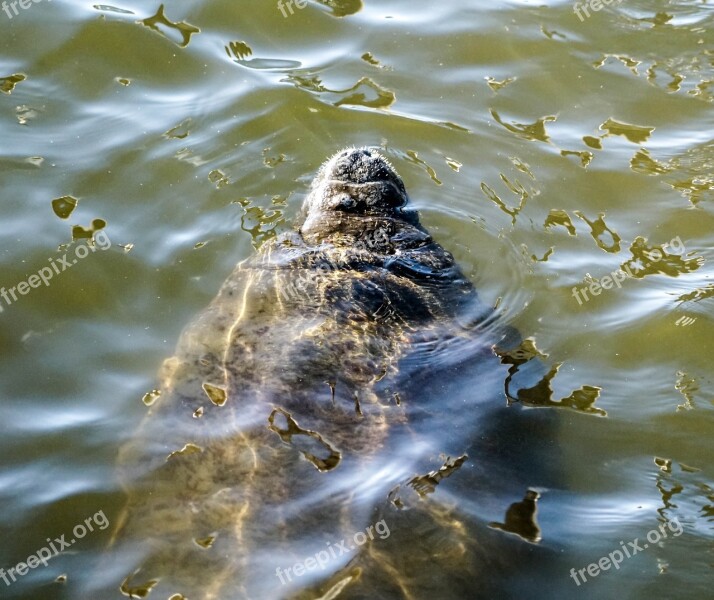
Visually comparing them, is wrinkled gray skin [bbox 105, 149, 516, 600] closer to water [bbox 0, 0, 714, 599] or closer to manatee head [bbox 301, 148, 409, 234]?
manatee head [bbox 301, 148, 409, 234]

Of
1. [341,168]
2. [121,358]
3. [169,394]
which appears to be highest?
[341,168]

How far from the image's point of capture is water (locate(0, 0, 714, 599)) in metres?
4.68

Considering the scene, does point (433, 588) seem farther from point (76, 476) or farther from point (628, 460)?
point (76, 476)

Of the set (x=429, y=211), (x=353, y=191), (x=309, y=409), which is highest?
(x=353, y=191)

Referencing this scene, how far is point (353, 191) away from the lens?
6.09 meters

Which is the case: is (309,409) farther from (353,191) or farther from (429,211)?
(429,211)

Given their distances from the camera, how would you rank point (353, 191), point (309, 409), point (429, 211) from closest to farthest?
point (309, 409)
point (353, 191)
point (429, 211)

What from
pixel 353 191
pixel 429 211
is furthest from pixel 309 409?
pixel 429 211

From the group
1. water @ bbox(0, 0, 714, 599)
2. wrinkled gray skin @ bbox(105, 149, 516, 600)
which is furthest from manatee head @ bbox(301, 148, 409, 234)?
water @ bbox(0, 0, 714, 599)

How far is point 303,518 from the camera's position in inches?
161

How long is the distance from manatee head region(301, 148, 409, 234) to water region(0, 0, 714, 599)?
0.87 m

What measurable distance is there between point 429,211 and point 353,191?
132 centimetres

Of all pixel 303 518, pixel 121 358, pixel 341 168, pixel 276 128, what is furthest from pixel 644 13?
pixel 303 518

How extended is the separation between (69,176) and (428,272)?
10.9ft
